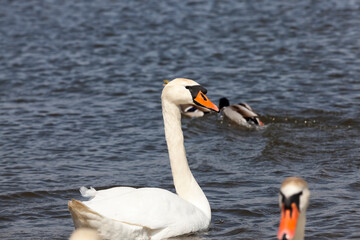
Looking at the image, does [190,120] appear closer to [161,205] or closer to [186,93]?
[186,93]

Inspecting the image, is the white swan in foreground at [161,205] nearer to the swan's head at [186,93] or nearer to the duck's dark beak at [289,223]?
the swan's head at [186,93]

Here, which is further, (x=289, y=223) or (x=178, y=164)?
(x=178, y=164)

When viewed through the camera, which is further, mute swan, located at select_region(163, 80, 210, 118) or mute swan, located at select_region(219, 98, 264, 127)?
mute swan, located at select_region(163, 80, 210, 118)

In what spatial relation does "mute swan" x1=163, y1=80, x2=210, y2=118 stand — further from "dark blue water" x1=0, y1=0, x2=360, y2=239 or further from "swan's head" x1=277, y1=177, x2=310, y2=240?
"swan's head" x1=277, y1=177, x2=310, y2=240

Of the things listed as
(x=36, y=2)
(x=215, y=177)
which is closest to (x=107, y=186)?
(x=215, y=177)

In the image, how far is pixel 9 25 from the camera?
1828 cm

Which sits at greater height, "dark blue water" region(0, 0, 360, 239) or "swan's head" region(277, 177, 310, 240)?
"swan's head" region(277, 177, 310, 240)

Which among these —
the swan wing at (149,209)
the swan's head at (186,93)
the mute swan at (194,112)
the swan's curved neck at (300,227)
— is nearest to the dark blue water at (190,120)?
the mute swan at (194,112)

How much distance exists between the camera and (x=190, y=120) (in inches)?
453

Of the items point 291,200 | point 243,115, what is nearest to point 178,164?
point 291,200

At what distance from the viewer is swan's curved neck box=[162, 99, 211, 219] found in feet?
21.8

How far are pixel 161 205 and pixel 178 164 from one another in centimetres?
84

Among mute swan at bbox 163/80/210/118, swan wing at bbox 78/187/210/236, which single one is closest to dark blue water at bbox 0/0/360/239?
mute swan at bbox 163/80/210/118

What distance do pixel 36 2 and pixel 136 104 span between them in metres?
11.0
